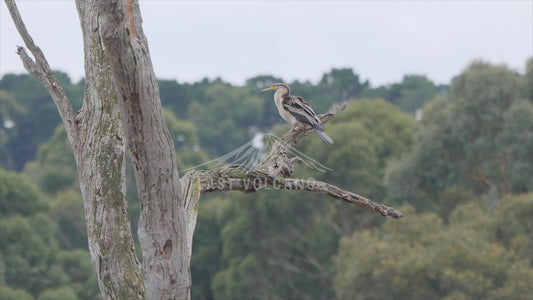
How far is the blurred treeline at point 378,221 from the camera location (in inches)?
1334

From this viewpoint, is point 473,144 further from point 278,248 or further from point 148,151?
point 148,151

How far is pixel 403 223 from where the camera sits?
38.5m

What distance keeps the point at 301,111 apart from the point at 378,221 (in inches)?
1586

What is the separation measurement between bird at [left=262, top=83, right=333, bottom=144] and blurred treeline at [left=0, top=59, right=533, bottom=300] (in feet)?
61.1

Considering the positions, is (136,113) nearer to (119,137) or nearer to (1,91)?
(119,137)

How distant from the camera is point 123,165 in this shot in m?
8.20

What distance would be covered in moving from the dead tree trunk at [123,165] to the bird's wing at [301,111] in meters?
3.36

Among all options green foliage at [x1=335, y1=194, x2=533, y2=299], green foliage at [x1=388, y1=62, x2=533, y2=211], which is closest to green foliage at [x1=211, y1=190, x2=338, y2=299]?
green foliage at [x1=388, y1=62, x2=533, y2=211]

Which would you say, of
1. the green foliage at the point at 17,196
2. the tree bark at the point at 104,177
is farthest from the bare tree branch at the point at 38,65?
the green foliage at the point at 17,196

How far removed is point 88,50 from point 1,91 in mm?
115583

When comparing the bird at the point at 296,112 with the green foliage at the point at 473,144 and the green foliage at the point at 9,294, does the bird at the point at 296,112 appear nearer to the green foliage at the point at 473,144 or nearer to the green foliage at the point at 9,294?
the green foliage at the point at 9,294

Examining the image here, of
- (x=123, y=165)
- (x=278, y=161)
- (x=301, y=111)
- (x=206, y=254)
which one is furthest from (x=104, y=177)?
(x=206, y=254)

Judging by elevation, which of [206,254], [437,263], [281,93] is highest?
[281,93]

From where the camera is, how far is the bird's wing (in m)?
11.4
